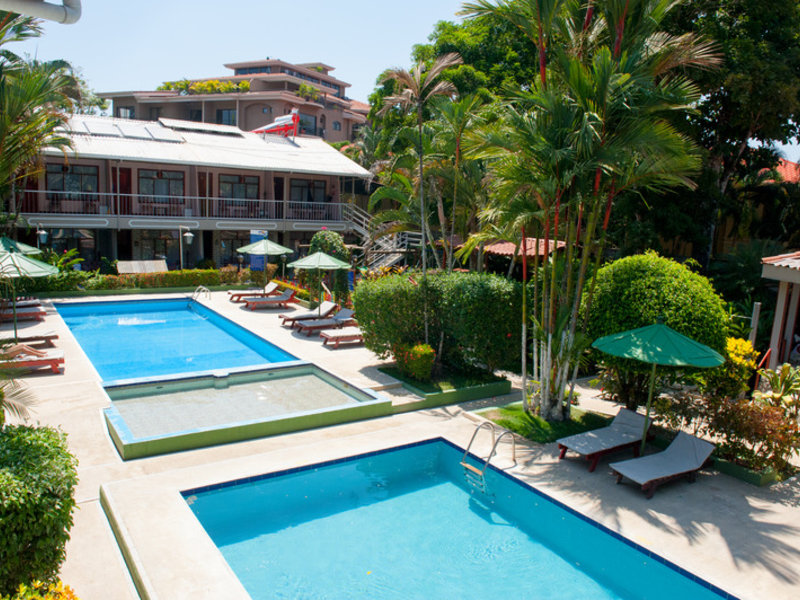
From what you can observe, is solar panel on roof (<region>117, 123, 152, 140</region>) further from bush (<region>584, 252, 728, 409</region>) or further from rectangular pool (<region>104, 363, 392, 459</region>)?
bush (<region>584, 252, 728, 409</region>)

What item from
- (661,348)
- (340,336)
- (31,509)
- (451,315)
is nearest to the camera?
(31,509)

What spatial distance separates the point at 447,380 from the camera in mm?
12602

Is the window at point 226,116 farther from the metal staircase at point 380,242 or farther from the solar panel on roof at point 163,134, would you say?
the metal staircase at point 380,242

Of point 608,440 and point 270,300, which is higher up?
point 608,440

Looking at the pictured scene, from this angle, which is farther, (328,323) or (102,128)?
(102,128)

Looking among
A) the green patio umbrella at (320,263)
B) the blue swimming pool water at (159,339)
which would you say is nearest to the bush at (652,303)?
the blue swimming pool water at (159,339)

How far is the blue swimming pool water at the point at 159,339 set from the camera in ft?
48.9

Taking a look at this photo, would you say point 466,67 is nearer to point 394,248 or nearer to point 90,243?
point 394,248

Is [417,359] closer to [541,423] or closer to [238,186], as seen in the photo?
[541,423]

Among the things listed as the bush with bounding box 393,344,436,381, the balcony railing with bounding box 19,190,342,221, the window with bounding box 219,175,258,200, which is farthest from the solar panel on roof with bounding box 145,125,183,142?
the bush with bounding box 393,344,436,381

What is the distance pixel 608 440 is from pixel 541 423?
151cm

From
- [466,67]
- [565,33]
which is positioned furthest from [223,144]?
[565,33]

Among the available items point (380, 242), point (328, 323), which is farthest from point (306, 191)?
point (328, 323)

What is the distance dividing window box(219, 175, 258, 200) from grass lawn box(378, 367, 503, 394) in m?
21.3
